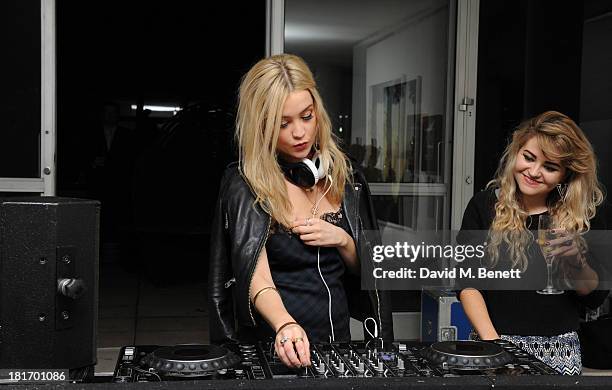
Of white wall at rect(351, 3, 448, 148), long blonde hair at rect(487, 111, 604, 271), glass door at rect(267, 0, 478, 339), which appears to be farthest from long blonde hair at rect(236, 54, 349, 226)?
white wall at rect(351, 3, 448, 148)

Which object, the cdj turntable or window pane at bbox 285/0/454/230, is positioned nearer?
the cdj turntable

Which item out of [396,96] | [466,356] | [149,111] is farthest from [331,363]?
[149,111]

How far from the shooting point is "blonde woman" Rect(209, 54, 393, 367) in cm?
181

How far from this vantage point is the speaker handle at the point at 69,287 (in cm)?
126

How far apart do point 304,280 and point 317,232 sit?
13cm

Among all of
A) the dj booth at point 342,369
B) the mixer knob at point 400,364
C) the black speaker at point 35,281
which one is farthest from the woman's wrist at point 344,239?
the black speaker at point 35,281

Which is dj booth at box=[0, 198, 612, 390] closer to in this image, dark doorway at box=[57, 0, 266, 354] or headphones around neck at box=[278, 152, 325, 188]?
headphones around neck at box=[278, 152, 325, 188]

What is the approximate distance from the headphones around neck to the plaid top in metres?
0.10

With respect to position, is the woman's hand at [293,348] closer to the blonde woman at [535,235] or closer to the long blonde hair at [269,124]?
the long blonde hair at [269,124]

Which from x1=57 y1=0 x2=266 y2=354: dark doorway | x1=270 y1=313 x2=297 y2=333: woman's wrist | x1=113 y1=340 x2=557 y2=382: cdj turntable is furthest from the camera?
x1=57 y1=0 x2=266 y2=354: dark doorway

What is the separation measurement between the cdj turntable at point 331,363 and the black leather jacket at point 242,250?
0.40m

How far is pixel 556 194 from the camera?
6.46ft

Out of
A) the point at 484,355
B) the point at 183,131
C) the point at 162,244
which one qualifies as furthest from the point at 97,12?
the point at 484,355

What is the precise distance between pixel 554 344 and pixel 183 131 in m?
6.25
